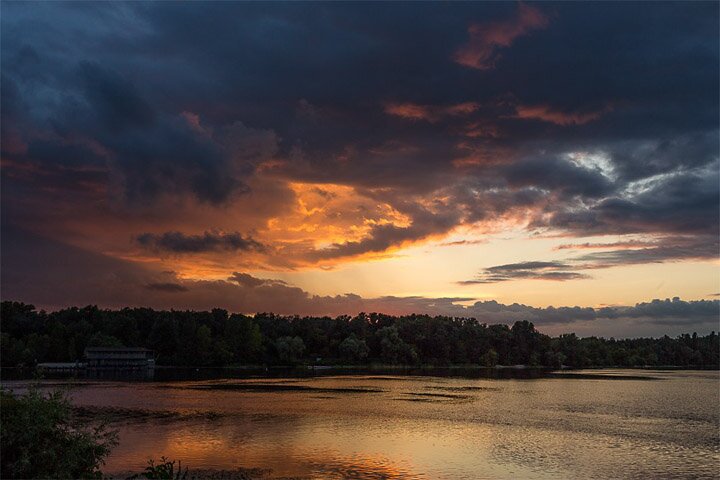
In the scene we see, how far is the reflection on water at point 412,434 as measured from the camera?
47.8m

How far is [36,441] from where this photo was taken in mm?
25656

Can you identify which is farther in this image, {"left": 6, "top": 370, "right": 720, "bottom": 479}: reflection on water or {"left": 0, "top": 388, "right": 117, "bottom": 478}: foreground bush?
{"left": 6, "top": 370, "right": 720, "bottom": 479}: reflection on water

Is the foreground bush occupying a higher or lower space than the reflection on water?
higher

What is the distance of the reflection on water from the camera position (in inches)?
1882

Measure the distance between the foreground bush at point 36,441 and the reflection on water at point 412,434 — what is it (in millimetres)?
18795

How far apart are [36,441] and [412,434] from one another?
147 feet

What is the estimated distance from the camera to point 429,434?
6462 cm

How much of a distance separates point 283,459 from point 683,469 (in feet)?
106

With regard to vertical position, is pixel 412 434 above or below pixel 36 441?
below

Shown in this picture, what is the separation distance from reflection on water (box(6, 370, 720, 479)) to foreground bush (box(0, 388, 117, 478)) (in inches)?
740

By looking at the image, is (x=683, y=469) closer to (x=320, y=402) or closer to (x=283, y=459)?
(x=283, y=459)

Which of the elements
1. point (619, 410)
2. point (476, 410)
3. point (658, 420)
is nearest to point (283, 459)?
point (476, 410)

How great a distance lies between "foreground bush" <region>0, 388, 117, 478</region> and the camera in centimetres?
2516

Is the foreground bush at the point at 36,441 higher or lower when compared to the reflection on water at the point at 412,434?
higher
